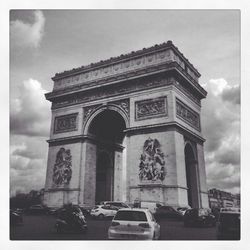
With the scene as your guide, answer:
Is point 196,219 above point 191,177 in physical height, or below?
below

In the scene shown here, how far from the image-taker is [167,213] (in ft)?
69.4

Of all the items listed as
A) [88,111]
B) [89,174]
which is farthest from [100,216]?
[88,111]

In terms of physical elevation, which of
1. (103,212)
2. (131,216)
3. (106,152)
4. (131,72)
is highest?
(131,72)

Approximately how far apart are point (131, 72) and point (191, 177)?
10.4 m

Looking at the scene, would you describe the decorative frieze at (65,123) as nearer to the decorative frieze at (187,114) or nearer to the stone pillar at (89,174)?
the stone pillar at (89,174)

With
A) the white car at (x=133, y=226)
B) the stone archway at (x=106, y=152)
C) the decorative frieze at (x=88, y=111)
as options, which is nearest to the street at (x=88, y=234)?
the white car at (x=133, y=226)

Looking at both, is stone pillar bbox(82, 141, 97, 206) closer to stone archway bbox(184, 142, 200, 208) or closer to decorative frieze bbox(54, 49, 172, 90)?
decorative frieze bbox(54, 49, 172, 90)

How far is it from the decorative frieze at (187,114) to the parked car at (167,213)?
24.6 feet

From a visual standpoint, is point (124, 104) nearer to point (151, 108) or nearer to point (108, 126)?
point (151, 108)

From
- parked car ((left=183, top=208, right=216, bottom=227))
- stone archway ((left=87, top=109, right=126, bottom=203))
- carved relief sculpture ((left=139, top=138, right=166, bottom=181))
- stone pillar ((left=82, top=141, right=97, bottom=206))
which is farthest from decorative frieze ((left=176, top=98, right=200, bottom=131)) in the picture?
parked car ((left=183, top=208, right=216, bottom=227))

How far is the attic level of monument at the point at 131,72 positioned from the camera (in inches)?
1012

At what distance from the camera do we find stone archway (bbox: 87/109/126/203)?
98.8ft

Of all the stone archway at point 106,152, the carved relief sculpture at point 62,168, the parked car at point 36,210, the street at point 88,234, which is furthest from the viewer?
the stone archway at point 106,152
